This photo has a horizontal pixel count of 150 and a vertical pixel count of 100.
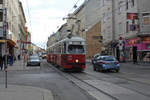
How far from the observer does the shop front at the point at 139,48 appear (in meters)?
34.4

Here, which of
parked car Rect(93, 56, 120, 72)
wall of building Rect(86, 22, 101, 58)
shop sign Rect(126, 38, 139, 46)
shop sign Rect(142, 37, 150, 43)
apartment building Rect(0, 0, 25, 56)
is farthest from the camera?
wall of building Rect(86, 22, 101, 58)

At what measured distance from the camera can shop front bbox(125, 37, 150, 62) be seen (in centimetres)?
3441

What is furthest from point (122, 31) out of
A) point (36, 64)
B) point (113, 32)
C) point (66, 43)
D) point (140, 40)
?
point (66, 43)

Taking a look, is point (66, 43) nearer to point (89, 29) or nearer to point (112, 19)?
point (112, 19)

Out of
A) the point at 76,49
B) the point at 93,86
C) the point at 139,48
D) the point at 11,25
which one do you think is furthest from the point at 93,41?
the point at 93,86

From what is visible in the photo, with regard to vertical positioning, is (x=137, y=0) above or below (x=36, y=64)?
above

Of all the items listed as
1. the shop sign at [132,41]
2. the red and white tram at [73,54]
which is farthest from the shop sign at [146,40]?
the red and white tram at [73,54]

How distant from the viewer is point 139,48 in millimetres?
35438

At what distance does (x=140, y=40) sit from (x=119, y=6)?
10.0 meters

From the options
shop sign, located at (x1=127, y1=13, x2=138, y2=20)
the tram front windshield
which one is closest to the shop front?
shop sign, located at (x1=127, y1=13, x2=138, y2=20)

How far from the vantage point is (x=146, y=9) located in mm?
34656

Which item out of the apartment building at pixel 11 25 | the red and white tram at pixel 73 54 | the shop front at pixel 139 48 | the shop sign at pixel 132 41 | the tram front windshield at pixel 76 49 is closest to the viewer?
the red and white tram at pixel 73 54

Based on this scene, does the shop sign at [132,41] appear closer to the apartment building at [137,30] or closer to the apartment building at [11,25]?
the apartment building at [137,30]

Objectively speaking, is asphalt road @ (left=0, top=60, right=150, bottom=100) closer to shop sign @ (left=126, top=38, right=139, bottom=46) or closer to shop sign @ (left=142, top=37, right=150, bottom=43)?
shop sign @ (left=142, top=37, right=150, bottom=43)
